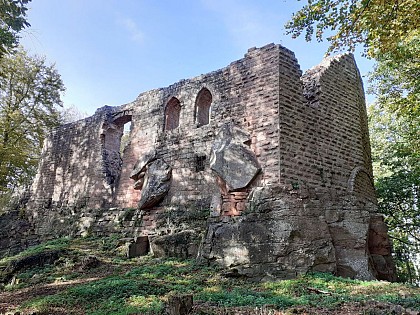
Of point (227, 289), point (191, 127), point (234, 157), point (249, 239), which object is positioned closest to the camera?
point (227, 289)

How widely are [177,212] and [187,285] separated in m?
3.59

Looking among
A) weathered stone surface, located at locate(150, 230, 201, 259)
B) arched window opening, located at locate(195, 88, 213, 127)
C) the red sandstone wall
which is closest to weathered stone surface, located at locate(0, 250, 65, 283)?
weathered stone surface, located at locate(150, 230, 201, 259)

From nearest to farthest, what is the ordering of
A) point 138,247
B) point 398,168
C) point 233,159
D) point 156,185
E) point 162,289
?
point 162,289 < point 233,159 < point 138,247 < point 156,185 < point 398,168

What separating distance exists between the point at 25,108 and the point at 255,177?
16.4m

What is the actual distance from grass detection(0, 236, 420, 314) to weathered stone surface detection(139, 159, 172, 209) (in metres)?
2.07

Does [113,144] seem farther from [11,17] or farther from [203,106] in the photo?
[11,17]

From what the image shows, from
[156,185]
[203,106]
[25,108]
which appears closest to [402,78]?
[203,106]

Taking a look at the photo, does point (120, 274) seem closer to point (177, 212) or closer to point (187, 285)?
point (187, 285)

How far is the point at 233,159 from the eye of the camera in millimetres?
8711

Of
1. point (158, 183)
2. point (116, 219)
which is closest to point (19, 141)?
Answer: point (116, 219)

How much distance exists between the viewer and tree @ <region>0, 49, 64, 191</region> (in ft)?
57.6

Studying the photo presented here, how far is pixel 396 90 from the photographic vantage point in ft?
43.0

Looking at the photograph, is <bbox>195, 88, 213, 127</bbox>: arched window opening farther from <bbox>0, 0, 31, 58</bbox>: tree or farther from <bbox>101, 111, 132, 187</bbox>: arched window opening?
<bbox>0, 0, 31, 58</bbox>: tree

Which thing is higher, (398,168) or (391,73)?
(391,73)
